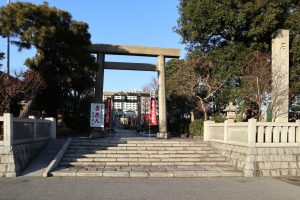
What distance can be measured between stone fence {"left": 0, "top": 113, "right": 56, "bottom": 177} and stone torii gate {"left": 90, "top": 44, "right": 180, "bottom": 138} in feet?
27.5

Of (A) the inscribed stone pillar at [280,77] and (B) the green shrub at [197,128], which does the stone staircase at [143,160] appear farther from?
(B) the green shrub at [197,128]

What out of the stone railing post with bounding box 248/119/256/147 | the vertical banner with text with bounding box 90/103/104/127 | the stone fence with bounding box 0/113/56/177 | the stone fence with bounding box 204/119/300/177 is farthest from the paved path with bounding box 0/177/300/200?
the vertical banner with text with bounding box 90/103/104/127

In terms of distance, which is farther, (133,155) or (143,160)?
(133,155)

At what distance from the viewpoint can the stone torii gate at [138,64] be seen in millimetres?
23484

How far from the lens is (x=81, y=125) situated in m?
31.5

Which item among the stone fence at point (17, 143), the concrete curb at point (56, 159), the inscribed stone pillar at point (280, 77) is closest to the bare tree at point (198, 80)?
the inscribed stone pillar at point (280, 77)

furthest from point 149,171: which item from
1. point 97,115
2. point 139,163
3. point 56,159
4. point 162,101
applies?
point 162,101

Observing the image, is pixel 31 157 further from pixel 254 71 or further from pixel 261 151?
pixel 254 71

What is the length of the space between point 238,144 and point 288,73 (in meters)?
7.15

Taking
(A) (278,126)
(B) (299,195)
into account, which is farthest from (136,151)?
(B) (299,195)

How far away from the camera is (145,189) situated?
10.3 meters

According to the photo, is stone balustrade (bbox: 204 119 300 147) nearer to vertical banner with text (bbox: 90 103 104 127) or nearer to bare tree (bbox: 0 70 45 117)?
vertical banner with text (bbox: 90 103 104 127)

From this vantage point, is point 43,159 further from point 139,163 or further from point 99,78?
point 99,78

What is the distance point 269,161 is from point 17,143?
8.46 meters
